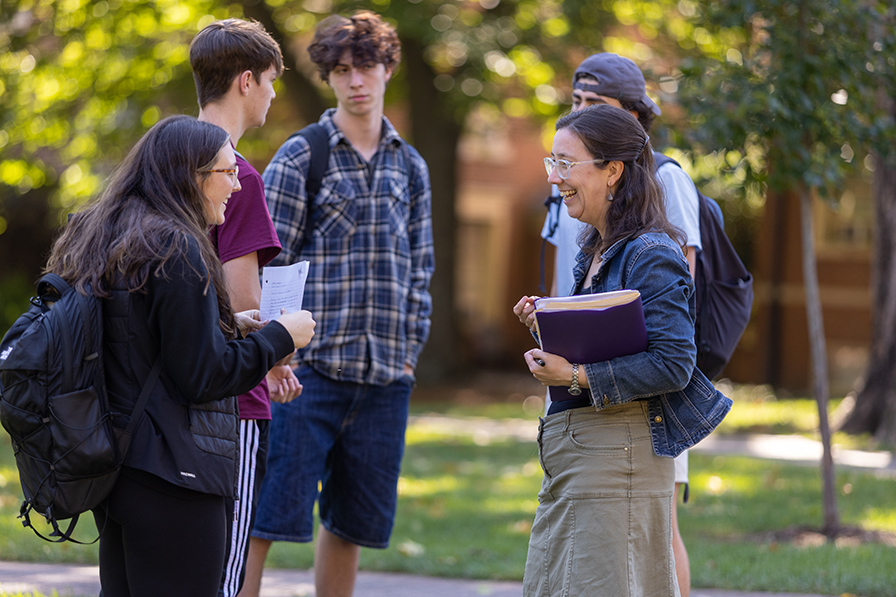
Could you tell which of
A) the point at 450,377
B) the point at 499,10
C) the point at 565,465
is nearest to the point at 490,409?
the point at 450,377

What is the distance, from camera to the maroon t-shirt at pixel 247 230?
3.08 meters

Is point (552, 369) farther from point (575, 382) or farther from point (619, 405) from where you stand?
point (619, 405)

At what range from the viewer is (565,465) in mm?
2781

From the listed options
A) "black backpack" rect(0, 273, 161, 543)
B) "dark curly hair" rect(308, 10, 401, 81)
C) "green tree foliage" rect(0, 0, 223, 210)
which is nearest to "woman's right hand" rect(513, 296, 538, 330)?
"black backpack" rect(0, 273, 161, 543)

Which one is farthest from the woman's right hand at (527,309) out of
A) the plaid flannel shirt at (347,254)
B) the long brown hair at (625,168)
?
the plaid flannel shirt at (347,254)

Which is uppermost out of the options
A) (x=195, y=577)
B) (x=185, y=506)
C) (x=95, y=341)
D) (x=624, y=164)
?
(x=624, y=164)

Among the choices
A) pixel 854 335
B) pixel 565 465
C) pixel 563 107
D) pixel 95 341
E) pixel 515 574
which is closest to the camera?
pixel 95 341

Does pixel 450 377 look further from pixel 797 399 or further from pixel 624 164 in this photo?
pixel 624 164

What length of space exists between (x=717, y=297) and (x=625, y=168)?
1057mm

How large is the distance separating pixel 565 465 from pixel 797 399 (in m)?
13.7

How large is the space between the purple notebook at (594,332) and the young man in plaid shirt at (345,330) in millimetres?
1429

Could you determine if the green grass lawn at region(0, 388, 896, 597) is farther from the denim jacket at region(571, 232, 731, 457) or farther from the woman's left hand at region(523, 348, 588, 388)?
the woman's left hand at region(523, 348, 588, 388)

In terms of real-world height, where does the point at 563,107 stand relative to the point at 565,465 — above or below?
above

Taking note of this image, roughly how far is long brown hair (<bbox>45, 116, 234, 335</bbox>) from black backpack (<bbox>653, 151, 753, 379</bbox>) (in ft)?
5.78
